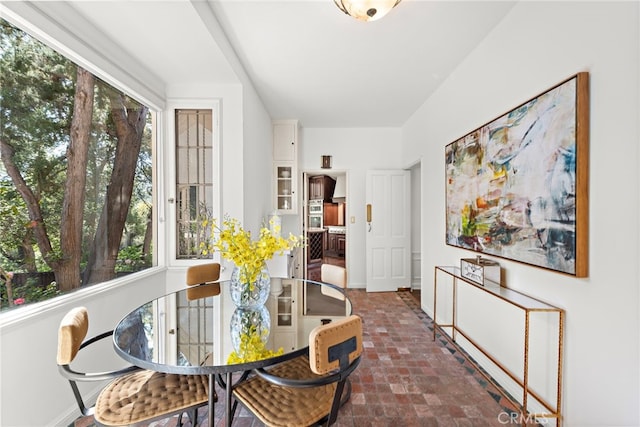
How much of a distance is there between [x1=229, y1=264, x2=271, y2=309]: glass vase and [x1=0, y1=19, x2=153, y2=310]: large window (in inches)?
46.4

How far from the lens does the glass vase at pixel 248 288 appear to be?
1.51 meters

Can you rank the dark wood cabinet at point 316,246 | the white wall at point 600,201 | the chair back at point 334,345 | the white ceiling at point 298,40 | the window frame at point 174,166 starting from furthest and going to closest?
the dark wood cabinet at point 316,246, the window frame at point 174,166, the white ceiling at point 298,40, the white wall at point 600,201, the chair back at point 334,345

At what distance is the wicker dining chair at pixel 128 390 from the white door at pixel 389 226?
345 centimetres

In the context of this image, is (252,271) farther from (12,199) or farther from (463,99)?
(463,99)

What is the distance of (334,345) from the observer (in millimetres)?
1032

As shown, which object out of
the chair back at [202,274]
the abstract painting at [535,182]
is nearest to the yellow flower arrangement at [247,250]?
the chair back at [202,274]

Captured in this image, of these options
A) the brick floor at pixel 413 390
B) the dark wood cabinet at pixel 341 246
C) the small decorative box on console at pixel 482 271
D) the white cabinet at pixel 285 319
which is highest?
the small decorative box on console at pixel 482 271

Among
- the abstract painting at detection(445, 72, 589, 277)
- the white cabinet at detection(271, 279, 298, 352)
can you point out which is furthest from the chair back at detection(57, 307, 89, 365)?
the abstract painting at detection(445, 72, 589, 277)

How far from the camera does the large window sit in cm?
139

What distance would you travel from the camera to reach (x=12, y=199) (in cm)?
140

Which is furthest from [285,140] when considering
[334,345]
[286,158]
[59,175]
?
[334,345]

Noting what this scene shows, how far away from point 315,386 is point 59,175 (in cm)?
202

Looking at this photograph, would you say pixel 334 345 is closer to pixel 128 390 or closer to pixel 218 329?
pixel 218 329

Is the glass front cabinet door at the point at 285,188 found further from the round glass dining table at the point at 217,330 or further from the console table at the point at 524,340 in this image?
the console table at the point at 524,340
